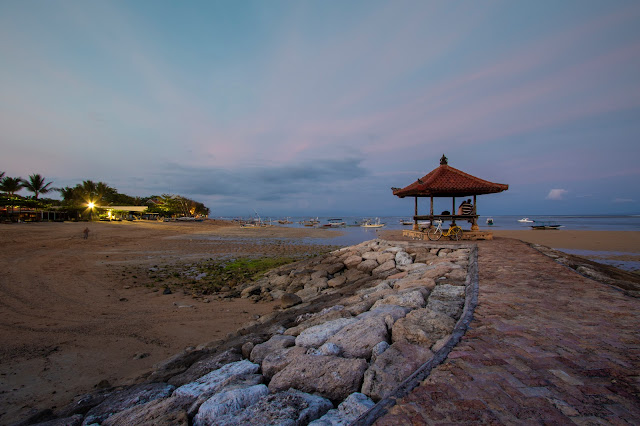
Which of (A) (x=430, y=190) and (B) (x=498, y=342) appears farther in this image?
(A) (x=430, y=190)

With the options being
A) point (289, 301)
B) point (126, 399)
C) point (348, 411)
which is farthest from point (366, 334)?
point (289, 301)

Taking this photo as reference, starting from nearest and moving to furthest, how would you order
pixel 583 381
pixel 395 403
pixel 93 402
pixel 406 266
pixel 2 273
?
pixel 395 403 < pixel 583 381 < pixel 93 402 < pixel 406 266 < pixel 2 273

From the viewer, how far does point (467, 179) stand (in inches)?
483

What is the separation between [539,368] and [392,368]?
1329 millimetres

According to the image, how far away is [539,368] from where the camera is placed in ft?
8.45

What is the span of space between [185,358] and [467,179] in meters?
12.2

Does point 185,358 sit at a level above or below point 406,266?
below

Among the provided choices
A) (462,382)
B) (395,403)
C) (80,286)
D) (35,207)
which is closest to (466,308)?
(462,382)

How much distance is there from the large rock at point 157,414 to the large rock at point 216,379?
6.3 inches

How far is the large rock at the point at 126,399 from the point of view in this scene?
315 cm

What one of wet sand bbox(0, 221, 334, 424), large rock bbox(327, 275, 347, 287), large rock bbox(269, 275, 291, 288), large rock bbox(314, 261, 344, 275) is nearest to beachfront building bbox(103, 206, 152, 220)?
wet sand bbox(0, 221, 334, 424)

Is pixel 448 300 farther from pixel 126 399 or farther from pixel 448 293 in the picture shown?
pixel 126 399

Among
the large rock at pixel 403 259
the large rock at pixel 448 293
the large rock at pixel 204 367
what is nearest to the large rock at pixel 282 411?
the large rock at pixel 204 367

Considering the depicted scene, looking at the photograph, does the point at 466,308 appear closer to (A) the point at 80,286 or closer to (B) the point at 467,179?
(B) the point at 467,179
